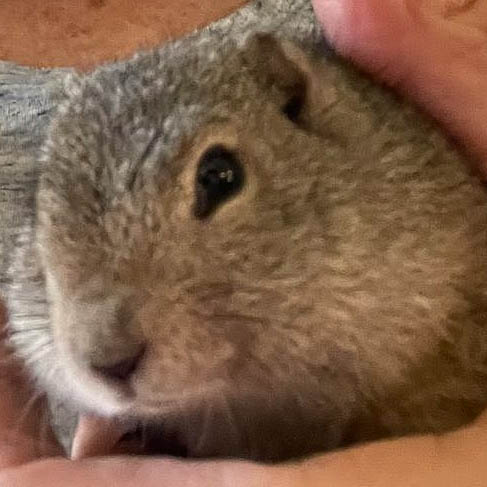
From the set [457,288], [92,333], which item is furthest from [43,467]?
[457,288]

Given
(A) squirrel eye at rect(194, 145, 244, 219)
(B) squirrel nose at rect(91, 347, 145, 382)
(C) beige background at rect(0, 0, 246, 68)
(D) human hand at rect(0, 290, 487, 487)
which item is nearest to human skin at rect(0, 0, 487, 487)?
(D) human hand at rect(0, 290, 487, 487)

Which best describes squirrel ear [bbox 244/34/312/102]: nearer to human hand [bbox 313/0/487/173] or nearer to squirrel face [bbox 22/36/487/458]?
squirrel face [bbox 22/36/487/458]

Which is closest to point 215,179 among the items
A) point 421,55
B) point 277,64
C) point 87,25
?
point 277,64

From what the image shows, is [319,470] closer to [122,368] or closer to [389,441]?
[389,441]

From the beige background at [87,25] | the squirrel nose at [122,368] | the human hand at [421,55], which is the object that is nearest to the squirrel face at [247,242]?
the squirrel nose at [122,368]

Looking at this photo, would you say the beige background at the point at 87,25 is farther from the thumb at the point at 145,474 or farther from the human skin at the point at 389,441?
the thumb at the point at 145,474

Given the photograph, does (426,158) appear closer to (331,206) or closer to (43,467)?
(331,206)
